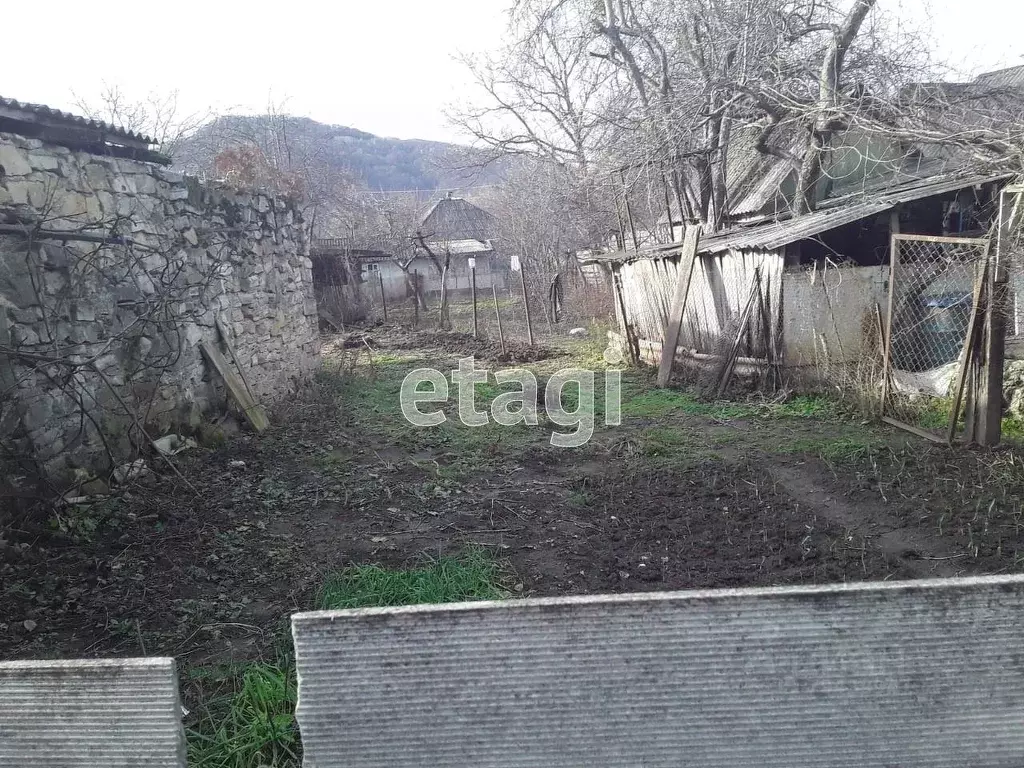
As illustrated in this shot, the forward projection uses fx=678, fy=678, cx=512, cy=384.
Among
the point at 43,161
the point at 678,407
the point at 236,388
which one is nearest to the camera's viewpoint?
the point at 43,161

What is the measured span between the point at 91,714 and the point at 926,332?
8005 millimetres

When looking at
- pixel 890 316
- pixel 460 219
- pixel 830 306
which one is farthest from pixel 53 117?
pixel 460 219

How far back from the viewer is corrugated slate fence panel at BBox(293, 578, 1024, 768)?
4.80 ft

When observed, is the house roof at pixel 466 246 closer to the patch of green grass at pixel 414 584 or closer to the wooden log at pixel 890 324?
the wooden log at pixel 890 324

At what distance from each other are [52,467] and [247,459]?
4.98 feet

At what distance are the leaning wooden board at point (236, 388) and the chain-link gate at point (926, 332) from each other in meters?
5.89

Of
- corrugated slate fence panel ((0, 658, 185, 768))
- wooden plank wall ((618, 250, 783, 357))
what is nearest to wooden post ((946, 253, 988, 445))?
wooden plank wall ((618, 250, 783, 357))

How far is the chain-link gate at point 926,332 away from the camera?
600 centimetres

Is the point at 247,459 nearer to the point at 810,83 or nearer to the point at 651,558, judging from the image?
the point at 651,558

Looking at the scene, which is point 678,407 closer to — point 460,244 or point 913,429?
point 913,429

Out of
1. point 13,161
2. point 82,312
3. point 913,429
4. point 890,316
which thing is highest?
point 13,161

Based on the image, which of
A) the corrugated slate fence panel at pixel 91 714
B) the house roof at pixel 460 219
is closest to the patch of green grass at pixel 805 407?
the corrugated slate fence panel at pixel 91 714

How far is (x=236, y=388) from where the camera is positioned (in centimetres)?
657

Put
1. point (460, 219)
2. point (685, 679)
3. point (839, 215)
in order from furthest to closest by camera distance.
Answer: point (460, 219) → point (839, 215) → point (685, 679)
